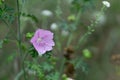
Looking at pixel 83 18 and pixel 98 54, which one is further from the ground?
pixel 83 18

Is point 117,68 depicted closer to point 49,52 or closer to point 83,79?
point 83,79

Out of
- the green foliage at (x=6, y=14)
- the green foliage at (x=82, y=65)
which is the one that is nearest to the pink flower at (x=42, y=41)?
the green foliage at (x=6, y=14)

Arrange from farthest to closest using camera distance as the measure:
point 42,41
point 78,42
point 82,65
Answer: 1. point 78,42
2. point 82,65
3. point 42,41

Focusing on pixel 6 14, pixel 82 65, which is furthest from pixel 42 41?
pixel 82 65

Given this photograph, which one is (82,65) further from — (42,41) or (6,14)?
(6,14)

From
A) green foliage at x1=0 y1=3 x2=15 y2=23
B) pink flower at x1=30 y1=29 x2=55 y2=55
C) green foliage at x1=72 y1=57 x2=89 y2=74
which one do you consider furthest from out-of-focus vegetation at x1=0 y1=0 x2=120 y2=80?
green foliage at x1=0 y1=3 x2=15 y2=23

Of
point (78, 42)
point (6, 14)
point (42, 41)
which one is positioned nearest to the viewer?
point (6, 14)

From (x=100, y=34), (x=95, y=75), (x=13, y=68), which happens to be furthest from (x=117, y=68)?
(x=13, y=68)

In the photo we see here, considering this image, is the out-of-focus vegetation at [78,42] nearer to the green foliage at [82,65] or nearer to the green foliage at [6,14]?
the green foliage at [82,65]

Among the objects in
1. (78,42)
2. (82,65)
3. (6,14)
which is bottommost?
(6,14)
